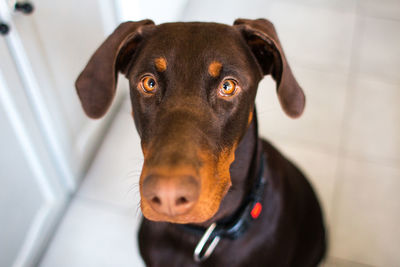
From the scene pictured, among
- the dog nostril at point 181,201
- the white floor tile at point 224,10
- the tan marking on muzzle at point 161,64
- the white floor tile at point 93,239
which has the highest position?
the tan marking on muzzle at point 161,64

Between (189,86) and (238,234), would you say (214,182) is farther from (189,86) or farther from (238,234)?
(238,234)

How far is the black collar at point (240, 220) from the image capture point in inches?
50.0

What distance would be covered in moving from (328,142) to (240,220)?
55.5 inches

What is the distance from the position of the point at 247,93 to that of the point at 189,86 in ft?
0.64

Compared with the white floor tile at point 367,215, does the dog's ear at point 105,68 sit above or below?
above

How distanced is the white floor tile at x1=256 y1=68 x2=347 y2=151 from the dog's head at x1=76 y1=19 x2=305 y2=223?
1.27 meters

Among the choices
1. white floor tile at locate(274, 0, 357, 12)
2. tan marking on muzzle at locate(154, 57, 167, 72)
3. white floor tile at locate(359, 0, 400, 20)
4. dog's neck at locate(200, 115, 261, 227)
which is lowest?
white floor tile at locate(359, 0, 400, 20)

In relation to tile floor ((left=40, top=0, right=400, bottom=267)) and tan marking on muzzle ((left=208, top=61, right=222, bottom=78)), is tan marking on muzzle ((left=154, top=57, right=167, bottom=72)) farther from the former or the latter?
tile floor ((left=40, top=0, right=400, bottom=267))

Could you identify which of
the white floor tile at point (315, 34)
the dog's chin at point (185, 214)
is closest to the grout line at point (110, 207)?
the dog's chin at point (185, 214)

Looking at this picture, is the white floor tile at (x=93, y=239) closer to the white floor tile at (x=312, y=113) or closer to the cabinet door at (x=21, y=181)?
the cabinet door at (x=21, y=181)

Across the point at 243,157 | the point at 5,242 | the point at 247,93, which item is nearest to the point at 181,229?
the point at 243,157

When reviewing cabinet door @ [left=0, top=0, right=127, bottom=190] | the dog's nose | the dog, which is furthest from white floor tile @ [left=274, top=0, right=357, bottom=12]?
the dog's nose

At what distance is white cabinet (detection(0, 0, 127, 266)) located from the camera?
1.53 m

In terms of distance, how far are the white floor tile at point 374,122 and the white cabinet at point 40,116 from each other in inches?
69.6
